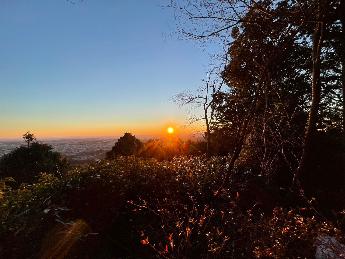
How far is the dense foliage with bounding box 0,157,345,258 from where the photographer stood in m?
7.03

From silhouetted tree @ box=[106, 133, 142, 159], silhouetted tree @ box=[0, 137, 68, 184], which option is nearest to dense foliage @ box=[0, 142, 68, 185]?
silhouetted tree @ box=[0, 137, 68, 184]

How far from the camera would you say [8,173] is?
29.9 m

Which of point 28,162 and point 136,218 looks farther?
point 28,162

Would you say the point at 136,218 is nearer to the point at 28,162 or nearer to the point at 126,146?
the point at 28,162

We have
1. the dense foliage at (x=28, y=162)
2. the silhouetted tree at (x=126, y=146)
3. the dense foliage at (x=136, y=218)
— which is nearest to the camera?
the dense foliage at (x=136, y=218)

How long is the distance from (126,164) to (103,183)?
1.96 meters

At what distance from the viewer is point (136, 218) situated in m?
10.0

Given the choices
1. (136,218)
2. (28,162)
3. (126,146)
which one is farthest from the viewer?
(126,146)

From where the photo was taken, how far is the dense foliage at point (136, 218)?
7.03 metres

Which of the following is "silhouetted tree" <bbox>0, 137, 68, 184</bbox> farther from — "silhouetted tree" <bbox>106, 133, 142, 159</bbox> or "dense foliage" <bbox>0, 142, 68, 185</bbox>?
"silhouetted tree" <bbox>106, 133, 142, 159</bbox>

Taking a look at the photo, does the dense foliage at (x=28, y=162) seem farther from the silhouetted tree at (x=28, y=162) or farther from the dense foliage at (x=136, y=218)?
the dense foliage at (x=136, y=218)

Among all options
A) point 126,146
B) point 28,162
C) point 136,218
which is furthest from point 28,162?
point 136,218

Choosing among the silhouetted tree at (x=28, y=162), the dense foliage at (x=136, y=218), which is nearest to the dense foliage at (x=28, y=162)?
the silhouetted tree at (x=28, y=162)

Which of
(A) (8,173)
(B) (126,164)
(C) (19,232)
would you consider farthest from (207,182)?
(A) (8,173)
